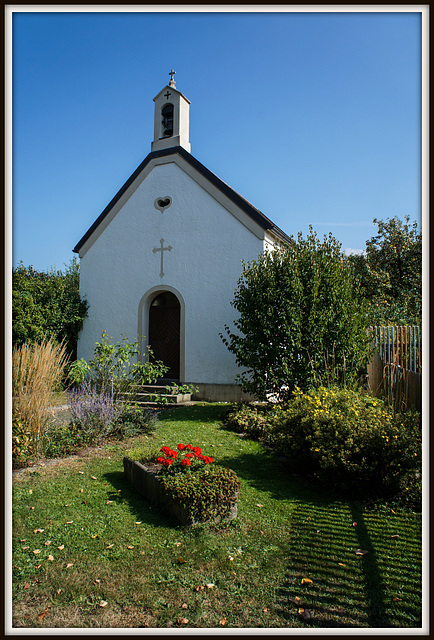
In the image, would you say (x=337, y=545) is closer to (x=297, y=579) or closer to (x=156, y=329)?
(x=297, y=579)

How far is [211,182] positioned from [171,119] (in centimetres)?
337

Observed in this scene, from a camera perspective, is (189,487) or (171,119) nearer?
(189,487)

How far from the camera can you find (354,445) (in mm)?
5520

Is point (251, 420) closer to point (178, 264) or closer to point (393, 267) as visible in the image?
point (178, 264)

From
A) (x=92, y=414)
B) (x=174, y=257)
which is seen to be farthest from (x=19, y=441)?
(x=174, y=257)

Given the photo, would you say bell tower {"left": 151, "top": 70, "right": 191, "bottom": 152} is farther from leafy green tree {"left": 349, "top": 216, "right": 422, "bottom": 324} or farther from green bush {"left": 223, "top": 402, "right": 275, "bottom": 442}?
leafy green tree {"left": 349, "top": 216, "right": 422, "bottom": 324}

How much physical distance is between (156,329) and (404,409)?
903 centimetres

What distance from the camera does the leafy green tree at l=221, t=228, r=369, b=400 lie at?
962 cm

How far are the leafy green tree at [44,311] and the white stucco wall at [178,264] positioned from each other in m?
0.41

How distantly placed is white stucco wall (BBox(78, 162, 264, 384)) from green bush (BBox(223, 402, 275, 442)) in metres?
2.71

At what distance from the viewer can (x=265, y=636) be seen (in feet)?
8.03

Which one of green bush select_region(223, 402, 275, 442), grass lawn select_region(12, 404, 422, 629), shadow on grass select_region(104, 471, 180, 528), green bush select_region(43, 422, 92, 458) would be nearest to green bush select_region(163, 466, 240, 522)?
grass lawn select_region(12, 404, 422, 629)

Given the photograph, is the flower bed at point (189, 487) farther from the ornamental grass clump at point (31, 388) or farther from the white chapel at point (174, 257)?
the white chapel at point (174, 257)

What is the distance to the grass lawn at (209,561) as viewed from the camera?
10.3 ft
